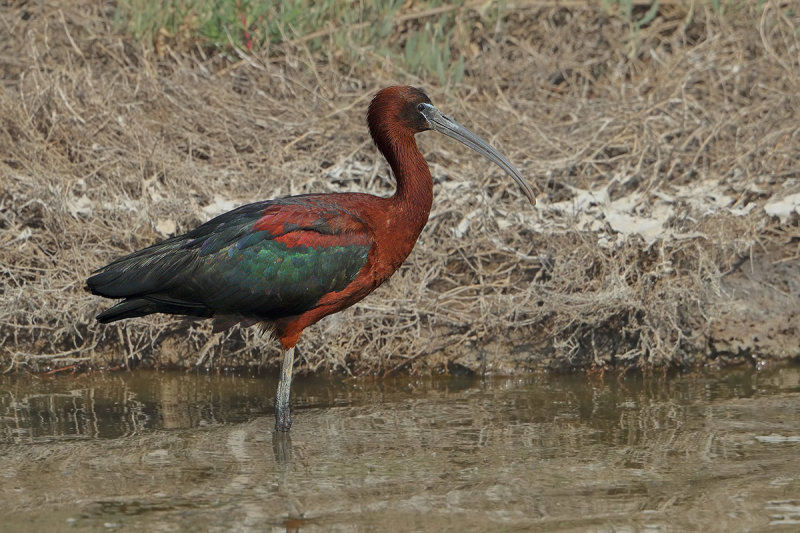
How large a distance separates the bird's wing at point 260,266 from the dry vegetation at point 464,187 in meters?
1.29

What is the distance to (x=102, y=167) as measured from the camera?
7.80 meters

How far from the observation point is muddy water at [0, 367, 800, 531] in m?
4.45

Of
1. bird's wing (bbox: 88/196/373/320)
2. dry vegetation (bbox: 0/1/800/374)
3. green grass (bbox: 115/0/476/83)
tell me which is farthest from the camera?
green grass (bbox: 115/0/476/83)

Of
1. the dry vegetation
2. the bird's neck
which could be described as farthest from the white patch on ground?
the bird's neck

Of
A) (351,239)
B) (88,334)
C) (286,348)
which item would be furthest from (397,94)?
(88,334)

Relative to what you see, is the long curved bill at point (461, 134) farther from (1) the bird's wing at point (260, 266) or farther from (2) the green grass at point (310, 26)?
(2) the green grass at point (310, 26)

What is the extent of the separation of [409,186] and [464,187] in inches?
68.9

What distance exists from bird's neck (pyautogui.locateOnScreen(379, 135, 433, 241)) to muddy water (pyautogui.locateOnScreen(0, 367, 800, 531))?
1.04 metres

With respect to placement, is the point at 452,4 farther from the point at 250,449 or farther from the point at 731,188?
the point at 250,449

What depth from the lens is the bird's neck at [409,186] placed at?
19.1 feet

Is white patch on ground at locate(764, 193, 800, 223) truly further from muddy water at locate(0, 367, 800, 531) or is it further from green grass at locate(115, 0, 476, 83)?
green grass at locate(115, 0, 476, 83)

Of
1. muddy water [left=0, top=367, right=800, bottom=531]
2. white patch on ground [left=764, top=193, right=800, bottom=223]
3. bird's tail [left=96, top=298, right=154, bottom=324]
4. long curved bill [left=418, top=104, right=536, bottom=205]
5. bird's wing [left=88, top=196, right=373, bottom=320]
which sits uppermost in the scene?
long curved bill [left=418, top=104, right=536, bottom=205]

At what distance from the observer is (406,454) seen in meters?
5.31

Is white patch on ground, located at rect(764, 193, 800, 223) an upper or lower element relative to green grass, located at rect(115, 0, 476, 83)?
lower
